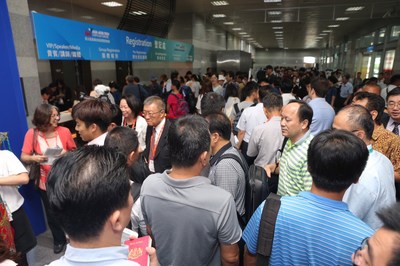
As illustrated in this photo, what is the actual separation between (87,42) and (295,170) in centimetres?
379

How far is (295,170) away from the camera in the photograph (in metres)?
1.81

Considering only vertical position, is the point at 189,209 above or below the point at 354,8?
below

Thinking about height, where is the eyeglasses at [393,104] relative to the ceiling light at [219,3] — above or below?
below

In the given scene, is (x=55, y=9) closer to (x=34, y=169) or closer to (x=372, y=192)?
(x=34, y=169)

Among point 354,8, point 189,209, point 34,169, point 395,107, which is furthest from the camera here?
point 354,8

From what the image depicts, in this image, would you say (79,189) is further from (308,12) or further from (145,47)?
(308,12)

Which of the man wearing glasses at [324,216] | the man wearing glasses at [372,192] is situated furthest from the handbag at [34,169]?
the man wearing glasses at [372,192]

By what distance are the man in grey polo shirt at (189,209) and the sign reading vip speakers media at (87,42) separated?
285 cm

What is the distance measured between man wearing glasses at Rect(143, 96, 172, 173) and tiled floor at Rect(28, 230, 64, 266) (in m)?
1.33

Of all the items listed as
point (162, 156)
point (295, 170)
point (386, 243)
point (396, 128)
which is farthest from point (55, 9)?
point (386, 243)

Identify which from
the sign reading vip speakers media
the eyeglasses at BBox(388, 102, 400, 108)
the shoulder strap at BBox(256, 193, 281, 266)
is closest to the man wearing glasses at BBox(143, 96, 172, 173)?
the shoulder strap at BBox(256, 193, 281, 266)

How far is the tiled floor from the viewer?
2364mm

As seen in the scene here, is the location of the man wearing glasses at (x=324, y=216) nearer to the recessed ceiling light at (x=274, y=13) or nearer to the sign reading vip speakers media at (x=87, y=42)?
→ the sign reading vip speakers media at (x=87, y=42)

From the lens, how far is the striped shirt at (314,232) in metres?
1.03
